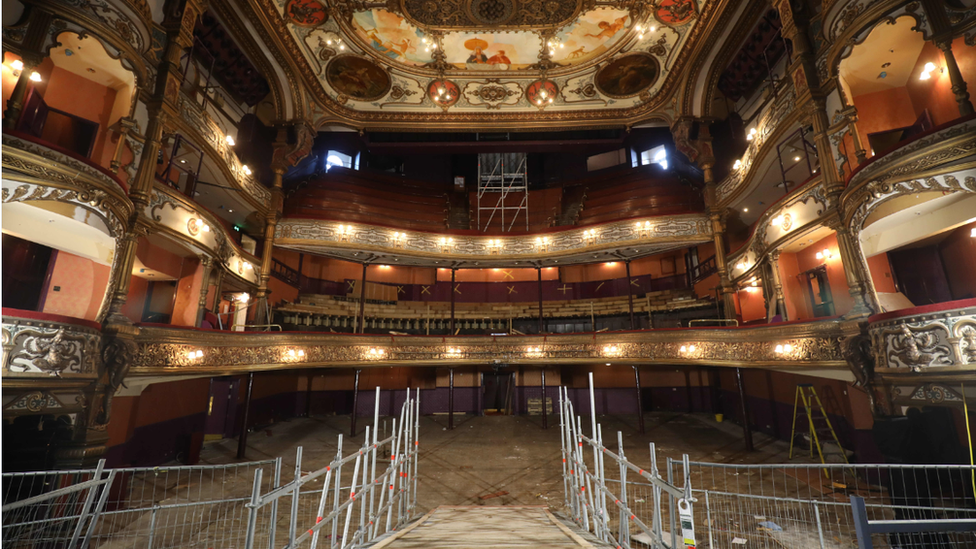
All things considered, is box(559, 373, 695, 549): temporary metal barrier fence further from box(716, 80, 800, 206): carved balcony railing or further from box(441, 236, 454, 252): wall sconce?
box(441, 236, 454, 252): wall sconce

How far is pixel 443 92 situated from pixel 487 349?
30.1 feet

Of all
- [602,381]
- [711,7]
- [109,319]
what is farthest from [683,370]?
[109,319]

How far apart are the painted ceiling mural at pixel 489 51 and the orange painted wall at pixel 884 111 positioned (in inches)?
223

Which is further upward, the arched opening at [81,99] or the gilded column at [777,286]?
the arched opening at [81,99]

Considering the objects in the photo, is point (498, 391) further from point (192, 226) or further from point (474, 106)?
point (192, 226)

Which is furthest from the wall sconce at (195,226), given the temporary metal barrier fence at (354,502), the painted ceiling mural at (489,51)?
the painted ceiling mural at (489,51)

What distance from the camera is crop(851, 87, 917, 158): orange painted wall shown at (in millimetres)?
8688

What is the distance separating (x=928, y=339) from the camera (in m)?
6.52

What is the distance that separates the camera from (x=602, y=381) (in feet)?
57.7

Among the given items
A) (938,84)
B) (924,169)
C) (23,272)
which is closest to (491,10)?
(938,84)

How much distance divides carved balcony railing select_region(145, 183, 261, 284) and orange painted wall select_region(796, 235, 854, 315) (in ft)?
47.7

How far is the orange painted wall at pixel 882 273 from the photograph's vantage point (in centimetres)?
913

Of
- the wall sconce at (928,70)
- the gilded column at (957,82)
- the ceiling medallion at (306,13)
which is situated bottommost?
the gilded column at (957,82)

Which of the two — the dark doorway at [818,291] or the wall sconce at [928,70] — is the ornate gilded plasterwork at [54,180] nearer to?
the wall sconce at [928,70]
